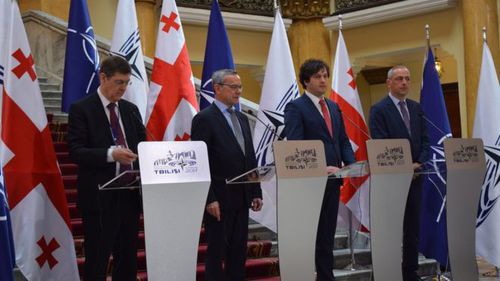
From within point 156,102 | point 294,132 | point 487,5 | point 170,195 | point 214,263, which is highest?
point 487,5

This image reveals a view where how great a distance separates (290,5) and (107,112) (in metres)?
7.97

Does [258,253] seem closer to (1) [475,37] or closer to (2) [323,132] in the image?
(2) [323,132]

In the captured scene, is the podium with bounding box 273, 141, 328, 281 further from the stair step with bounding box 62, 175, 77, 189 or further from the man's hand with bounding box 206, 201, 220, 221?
the stair step with bounding box 62, 175, 77, 189

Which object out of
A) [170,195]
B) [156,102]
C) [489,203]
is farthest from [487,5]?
[170,195]

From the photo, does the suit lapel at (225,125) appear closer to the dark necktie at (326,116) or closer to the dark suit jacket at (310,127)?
the dark suit jacket at (310,127)

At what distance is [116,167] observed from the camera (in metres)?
3.38

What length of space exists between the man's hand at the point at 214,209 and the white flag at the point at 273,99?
1.82 metres

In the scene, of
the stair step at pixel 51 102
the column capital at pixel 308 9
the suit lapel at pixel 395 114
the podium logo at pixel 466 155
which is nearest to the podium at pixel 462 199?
the podium logo at pixel 466 155

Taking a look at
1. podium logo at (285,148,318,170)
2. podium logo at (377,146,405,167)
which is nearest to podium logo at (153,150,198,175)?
podium logo at (285,148,318,170)

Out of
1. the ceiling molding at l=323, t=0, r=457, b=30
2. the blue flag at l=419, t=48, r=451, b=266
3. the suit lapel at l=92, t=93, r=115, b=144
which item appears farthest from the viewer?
the ceiling molding at l=323, t=0, r=457, b=30

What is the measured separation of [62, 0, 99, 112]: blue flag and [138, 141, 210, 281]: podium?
6.53 ft

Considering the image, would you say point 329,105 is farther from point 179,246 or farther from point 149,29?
point 149,29

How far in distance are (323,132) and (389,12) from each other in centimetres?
644

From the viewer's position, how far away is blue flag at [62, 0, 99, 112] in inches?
192
